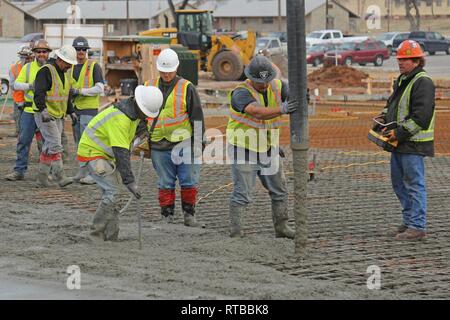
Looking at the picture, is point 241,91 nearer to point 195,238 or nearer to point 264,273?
point 195,238

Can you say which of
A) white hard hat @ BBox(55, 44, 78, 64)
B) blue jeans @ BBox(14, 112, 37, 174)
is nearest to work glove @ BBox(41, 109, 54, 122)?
white hard hat @ BBox(55, 44, 78, 64)

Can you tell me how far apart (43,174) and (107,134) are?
14.3 ft

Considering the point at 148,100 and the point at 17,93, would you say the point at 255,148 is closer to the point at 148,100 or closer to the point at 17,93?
the point at 148,100

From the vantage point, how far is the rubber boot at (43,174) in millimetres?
13919

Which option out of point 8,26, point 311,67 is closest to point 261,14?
point 8,26

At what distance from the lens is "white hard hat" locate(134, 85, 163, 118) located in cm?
962

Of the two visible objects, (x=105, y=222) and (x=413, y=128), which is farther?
(x=413, y=128)

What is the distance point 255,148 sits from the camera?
1022 cm

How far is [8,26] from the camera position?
9619cm

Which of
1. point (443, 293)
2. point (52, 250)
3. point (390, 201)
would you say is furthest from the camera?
point (390, 201)

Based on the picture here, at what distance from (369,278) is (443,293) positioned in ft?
2.13

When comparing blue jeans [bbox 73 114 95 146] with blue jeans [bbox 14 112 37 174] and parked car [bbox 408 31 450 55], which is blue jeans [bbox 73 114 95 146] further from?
parked car [bbox 408 31 450 55]

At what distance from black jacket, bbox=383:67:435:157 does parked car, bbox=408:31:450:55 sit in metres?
53.8

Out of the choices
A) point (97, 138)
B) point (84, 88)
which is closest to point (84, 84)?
point (84, 88)
